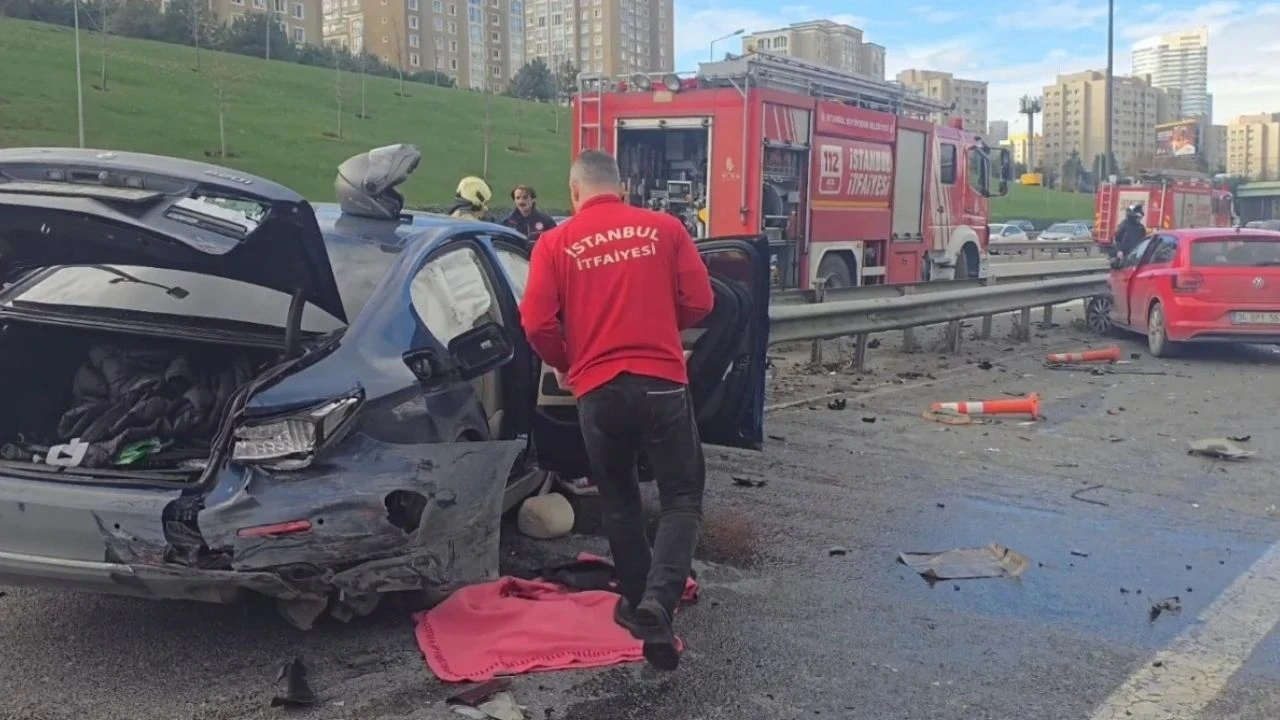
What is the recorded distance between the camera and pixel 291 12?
359 ft

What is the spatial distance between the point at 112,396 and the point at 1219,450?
22.2ft

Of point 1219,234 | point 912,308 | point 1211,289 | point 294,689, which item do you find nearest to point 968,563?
point 294,689

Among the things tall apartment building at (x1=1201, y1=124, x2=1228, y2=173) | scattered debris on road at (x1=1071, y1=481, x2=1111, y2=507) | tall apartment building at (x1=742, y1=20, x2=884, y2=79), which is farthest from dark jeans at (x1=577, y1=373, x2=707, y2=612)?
tall apartment building at (x1=1201, y1=124, x2=1228, y2=173)

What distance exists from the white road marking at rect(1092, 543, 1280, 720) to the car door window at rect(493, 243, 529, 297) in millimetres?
2969

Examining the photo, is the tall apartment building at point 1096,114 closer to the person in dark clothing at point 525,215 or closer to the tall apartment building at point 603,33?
the tall apartment building at point 603,33

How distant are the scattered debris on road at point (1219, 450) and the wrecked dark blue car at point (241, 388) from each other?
5.16 metres

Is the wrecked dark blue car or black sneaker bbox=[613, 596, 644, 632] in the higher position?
the wrecked dark blue car

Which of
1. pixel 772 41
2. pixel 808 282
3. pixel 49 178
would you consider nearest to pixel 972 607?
pixel 49 178

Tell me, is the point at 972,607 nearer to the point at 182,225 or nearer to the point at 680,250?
the point at 680,250

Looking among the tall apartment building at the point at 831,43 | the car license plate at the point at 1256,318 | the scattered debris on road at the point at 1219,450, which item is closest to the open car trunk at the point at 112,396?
the scattered debris on road at the point at 1219,450

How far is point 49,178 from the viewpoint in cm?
375

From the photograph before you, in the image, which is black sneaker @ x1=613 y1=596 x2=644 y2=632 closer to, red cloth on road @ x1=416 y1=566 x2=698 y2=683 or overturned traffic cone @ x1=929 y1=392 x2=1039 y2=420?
red cloth on road @ x1=416 y1=566 x2=698 y2=683

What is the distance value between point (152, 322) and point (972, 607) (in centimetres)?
336

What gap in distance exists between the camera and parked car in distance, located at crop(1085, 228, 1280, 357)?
1209cm
